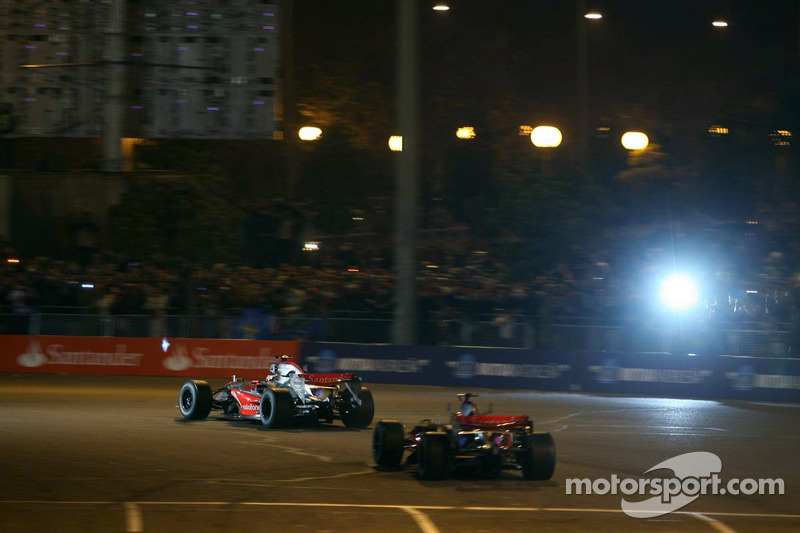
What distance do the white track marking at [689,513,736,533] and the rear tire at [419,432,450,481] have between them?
292 centimetres

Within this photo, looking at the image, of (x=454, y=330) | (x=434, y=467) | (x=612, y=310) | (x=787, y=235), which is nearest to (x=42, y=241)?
(x=454, y=330)

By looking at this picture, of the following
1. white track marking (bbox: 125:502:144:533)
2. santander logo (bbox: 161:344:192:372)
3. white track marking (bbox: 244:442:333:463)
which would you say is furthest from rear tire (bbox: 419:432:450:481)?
santander logo (bbox: 161:344:192:372)

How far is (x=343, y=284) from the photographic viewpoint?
28891 mm

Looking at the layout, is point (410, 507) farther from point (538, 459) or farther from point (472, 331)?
point (472, 331)

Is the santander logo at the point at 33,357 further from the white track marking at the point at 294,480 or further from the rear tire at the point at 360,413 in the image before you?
the white track marking at the point at 294,480

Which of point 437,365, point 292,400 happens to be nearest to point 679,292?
point 437,365

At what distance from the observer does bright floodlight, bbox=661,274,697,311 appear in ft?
84.1

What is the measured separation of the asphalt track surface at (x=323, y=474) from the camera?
10.6 meters

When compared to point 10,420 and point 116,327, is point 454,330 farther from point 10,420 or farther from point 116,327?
point 10,420

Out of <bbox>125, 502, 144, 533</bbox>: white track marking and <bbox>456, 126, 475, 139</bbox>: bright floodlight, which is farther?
<bbox>456, 126, 475, 139</bbox>: bright floodlight

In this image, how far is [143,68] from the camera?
27.7 metres

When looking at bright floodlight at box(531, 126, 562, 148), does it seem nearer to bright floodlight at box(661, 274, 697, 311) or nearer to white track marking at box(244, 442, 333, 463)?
bright floodlight at box(661, 274, 697, 311)

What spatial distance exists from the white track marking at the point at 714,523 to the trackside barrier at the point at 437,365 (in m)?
14.8

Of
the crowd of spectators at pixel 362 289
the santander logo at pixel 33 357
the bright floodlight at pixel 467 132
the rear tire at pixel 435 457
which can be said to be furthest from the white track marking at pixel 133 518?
the bright floodlight at pixel 467 132
